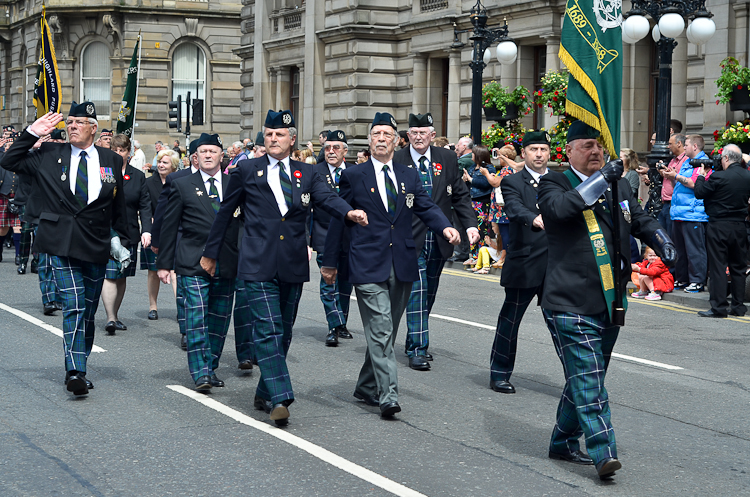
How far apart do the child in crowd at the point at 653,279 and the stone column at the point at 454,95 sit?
13.6 metres

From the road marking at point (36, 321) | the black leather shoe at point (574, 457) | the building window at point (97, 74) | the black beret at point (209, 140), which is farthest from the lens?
the building window at point (97, 74)

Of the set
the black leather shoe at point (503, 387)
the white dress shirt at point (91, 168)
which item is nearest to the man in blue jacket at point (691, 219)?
the black leather shoe at point (503, 387)

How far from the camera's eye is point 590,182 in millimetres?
5754

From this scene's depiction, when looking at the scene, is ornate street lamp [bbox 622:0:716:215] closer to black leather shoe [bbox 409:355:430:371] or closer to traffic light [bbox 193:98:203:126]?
black leather shoe [bbox 409:355:430:371]

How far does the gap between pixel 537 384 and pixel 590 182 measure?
132 inches

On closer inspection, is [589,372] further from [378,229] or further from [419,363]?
[419,363]

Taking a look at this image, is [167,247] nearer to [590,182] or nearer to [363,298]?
[363,298]

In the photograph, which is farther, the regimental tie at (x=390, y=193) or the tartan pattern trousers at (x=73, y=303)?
the tartan pattern trousers at (x=73, y=303)

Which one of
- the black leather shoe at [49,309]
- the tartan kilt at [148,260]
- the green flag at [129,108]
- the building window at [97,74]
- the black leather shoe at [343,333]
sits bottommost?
the black leather shoe at [343,333]

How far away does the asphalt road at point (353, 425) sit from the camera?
5.93 metres

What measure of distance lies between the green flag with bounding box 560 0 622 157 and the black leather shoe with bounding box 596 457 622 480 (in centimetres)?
164

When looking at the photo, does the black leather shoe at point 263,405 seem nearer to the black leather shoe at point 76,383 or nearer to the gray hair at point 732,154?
the black leather shoe at point 76,383

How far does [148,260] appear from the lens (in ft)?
40.1

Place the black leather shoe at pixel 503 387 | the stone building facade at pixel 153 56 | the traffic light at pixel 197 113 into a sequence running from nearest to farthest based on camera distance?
the black leather shoe at pixel 503 387 < the traffic light at pixel 197 113 < the stone building facade at pixel 153 56
